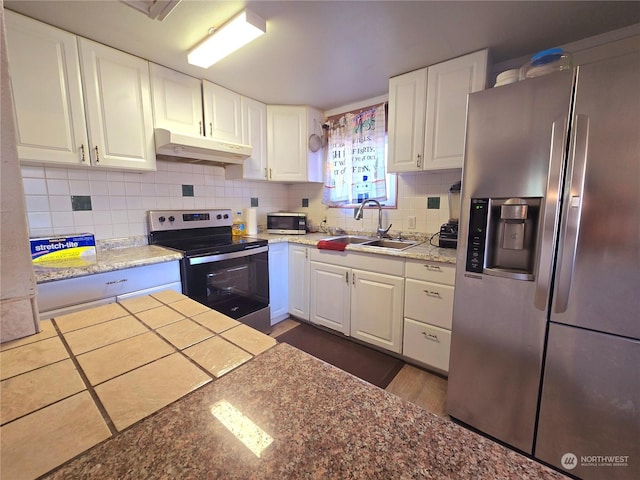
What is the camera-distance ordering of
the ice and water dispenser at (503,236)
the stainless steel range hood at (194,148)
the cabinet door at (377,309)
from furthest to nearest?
the cabinet door at (377,309) < the stainless steel range hood at (194,148) < the ice and water dispenser at (503,236)

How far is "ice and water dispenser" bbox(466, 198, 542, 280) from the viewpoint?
4.02 feet

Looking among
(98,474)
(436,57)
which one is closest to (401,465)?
(98,474)

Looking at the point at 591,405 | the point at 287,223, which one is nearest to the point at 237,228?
the point at 287,223

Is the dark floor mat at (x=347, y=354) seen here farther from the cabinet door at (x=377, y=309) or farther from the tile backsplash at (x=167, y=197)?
the tile backsplash at (x=167, y=197)

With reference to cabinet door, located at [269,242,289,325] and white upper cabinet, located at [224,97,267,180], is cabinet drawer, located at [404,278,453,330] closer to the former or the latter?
cabinet door, located at [269,242,289,325]

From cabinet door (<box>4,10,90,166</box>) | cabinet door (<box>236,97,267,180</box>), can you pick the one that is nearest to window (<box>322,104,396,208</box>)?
cabinet door (<box>236,97,267,180</box>)

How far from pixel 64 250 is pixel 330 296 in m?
1.82

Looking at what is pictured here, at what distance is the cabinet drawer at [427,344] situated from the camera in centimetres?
178

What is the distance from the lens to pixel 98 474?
33 centimetres

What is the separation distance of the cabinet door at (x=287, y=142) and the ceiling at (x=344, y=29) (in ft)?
2.05

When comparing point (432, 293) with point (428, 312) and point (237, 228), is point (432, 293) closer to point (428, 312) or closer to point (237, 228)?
point (428, 312)

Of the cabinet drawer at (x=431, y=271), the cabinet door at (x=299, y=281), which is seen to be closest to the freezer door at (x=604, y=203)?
the cabinet drawer at (x=431, y=271)

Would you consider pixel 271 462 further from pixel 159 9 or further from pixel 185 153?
pixel 185 153

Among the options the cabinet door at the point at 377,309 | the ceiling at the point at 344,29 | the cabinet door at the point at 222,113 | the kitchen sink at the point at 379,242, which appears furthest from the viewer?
the kitchen sink at the point at 379,242
